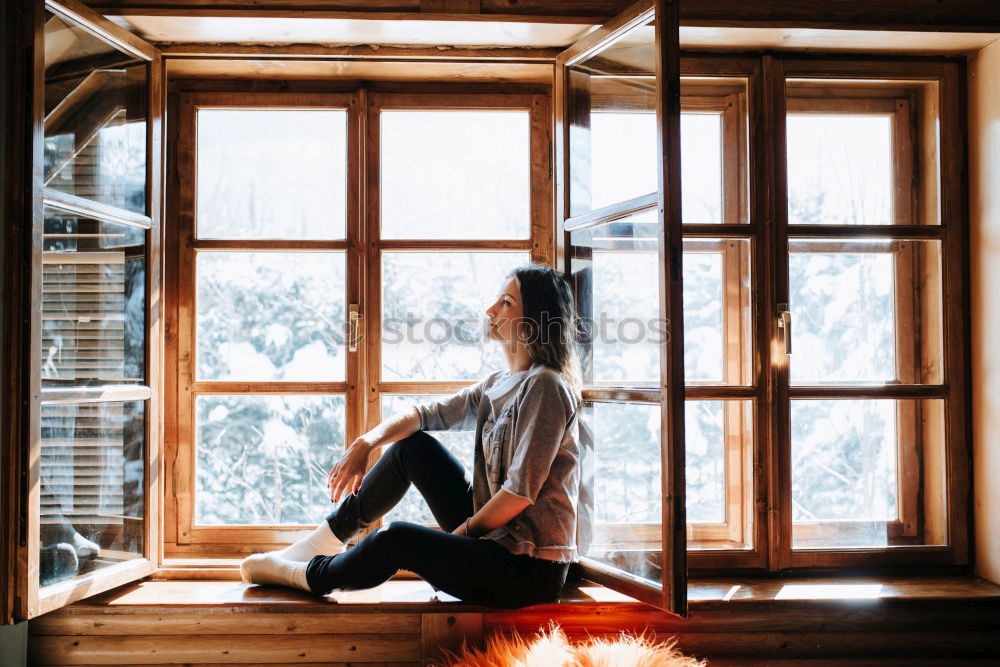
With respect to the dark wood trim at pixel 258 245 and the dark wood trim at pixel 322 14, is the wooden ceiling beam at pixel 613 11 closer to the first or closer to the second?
the dark wood trim at pixel 322 14

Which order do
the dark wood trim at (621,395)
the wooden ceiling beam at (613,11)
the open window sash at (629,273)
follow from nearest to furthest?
the open window sash at (629,273)
the dark wood trim at (621,395)
the wooden ceiling beam at (613,11)

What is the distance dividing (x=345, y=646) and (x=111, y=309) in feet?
4.06

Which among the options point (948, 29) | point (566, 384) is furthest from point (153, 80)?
point (948, 29)

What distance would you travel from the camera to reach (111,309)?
216 centimetres

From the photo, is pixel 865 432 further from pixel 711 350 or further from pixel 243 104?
pixel 243 104

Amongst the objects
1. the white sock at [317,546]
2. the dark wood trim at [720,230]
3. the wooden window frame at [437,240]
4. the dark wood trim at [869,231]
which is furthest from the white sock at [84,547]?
the dark wood trim at [869,231]

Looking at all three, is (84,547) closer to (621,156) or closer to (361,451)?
(361,451)

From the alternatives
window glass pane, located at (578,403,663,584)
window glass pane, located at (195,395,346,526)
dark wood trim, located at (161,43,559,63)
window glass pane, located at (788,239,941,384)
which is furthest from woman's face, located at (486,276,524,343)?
window glass pane, located at (788,239,941,384)

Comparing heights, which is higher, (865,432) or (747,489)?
(865,432)

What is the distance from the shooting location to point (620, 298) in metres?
2.15

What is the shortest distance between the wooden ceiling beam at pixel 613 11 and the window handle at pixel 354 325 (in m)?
0.93

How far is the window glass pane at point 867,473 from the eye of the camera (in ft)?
7.77

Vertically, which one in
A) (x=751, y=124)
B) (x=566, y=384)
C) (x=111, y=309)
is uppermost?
(x=751, y=124)

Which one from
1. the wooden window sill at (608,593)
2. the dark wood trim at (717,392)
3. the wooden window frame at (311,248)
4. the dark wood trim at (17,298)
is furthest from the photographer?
the wooden window frame at (311,248)
